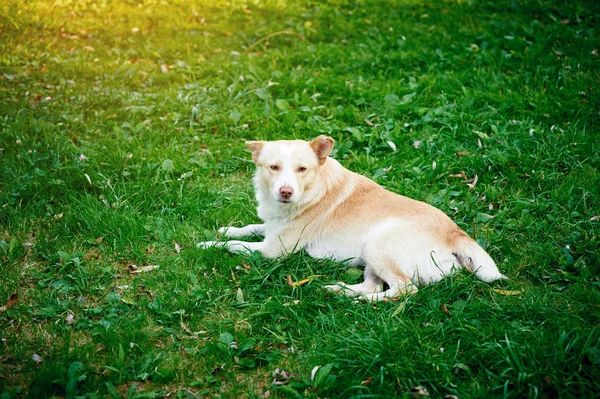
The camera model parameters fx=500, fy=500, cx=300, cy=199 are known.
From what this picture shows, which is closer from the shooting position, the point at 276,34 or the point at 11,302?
the point at 11,302

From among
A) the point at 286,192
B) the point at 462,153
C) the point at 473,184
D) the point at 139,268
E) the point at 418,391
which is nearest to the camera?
the point at 418,391

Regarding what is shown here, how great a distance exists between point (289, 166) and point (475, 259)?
1633 mm

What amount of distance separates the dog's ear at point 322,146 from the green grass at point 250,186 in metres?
0.90

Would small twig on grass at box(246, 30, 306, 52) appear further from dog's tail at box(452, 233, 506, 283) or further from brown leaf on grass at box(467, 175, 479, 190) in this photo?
dog's tail at box(452, 233, 506, 283)

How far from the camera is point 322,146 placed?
4176 mm

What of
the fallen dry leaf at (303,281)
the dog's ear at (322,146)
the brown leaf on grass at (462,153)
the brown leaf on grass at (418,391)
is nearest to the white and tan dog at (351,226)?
the dog's ear at (322,146)

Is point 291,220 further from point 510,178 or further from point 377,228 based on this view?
point 510,178

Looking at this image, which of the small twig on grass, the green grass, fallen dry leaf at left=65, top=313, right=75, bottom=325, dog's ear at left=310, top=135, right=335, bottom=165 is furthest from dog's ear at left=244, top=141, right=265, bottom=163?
the small twig on grass

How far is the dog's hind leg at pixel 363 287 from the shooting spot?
3.89 m

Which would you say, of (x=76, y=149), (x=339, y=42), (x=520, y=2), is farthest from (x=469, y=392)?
(x=520, y=2)

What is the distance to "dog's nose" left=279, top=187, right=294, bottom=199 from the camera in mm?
3975

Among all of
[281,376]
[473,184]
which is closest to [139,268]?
[281,376]

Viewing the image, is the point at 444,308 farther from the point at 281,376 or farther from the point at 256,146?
the point at 256,146

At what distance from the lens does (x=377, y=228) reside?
161 inches
